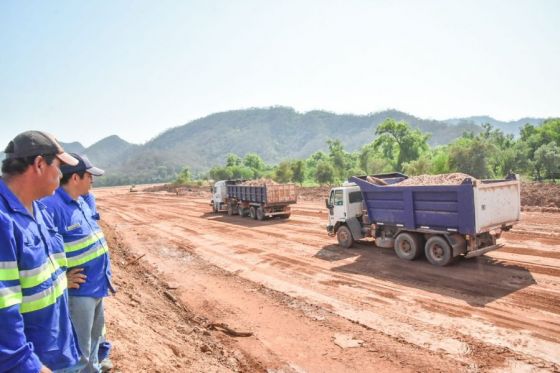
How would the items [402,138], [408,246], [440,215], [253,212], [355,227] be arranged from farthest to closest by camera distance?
[402,138] → [253,212] → [355,227] → [408,246] → [440,215]

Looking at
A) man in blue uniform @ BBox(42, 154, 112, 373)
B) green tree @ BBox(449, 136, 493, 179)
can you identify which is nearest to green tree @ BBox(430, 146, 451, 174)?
green tree @ BBox(449, 136, 493, 179)

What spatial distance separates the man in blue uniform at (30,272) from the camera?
7.23 feet

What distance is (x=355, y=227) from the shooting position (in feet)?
44.1

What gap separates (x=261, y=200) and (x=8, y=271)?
20127 millimetres

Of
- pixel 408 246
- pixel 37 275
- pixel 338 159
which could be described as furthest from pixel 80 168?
pixel 338 159

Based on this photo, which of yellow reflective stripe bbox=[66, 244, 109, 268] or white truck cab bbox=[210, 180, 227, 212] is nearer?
yellow reflective stripe bbox=[66, 244, 109, 268]

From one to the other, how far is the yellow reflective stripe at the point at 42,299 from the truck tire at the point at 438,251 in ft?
32.6

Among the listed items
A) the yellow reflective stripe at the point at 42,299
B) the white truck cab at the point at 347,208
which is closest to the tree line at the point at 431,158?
the white truck cab at the point at 347,208

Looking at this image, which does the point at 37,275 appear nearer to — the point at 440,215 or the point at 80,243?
the point at 80,243

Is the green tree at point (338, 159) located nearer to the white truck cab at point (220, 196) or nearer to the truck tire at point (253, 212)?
the white truck cab at point (220, 196)

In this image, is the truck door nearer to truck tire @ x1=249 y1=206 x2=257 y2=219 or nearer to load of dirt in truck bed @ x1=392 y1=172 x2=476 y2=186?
load of dirt in truck bed @ x1=392 y1=172 x2=476 y2=186

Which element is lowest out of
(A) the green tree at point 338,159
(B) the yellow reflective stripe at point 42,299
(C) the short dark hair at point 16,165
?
(B) the yellow reflective stripe at point 42,299

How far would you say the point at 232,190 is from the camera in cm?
2591

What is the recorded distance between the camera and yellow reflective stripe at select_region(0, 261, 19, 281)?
2.22m
